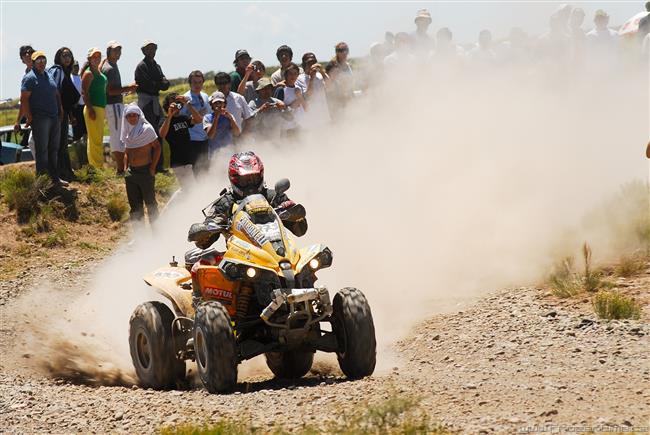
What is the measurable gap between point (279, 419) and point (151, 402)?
61.0 inches

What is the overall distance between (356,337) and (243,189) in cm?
195

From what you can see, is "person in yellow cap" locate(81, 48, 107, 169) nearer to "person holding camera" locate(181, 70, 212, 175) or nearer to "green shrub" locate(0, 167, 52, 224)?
"green shrub" locate(0, 167, 52, 224)

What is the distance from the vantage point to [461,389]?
28.6ft

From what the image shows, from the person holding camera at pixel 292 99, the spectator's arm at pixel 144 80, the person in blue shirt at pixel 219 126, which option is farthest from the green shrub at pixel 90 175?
the person holding camera at pixel 292 99

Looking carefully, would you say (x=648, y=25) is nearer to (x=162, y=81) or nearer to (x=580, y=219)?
(x=580, y=219)

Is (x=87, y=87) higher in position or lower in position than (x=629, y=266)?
higher

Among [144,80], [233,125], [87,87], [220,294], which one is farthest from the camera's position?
[87,87]

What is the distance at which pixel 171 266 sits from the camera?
1156 cm

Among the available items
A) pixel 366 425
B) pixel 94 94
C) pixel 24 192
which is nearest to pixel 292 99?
pixel 94 94

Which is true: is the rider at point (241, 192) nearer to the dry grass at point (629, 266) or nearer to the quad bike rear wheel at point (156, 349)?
the quad bike rear wheel at point (156, 349)

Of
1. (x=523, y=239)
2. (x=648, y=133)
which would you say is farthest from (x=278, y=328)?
(x=648, y=133)

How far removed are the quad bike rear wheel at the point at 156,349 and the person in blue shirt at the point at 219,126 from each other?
21.8 feet

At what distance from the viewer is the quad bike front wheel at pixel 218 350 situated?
9.45m

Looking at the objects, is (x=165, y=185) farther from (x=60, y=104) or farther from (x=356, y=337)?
(x=356, y=337)
